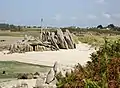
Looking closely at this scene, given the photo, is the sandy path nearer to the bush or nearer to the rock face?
the rock face

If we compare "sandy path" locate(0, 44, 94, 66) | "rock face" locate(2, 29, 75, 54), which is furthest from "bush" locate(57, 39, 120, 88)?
"rock face" locate(2, 29, 75, 54)

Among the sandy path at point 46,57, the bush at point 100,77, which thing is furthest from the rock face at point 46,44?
the bush at point 100,77

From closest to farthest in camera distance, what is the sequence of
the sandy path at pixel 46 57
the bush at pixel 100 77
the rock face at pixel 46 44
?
the bush at pixel 100 77 < the sandy path at pixel 46 57 < the rock face at pixel 46 44

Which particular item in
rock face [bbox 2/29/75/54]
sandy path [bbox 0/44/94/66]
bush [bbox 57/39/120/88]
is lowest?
sandy path [bbox 0/44/94/66]

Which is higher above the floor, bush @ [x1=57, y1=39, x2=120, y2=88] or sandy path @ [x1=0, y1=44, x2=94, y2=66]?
bush @ [x1=57, y1=39, x2=120, y2=88]

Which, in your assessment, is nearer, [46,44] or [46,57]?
[46,57]

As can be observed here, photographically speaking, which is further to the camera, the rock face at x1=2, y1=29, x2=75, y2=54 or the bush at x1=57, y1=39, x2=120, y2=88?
the rock face at x1=2, y1=29, x2=75, y2=54

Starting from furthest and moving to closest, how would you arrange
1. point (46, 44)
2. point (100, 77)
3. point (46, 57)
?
point (46, 44) → point (46, 57) → point (100, 77)

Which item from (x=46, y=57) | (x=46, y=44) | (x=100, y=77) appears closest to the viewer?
(x=100, y=77)

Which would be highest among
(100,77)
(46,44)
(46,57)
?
(100,77)

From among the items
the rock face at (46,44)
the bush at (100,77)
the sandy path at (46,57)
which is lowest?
the sandy path at (46,57)

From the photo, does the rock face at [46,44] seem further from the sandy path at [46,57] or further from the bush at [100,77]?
the bush at [100,77]

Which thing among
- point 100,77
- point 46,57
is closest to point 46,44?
point 46,57

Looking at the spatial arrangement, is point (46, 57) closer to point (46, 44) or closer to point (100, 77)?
point (46, 44)
